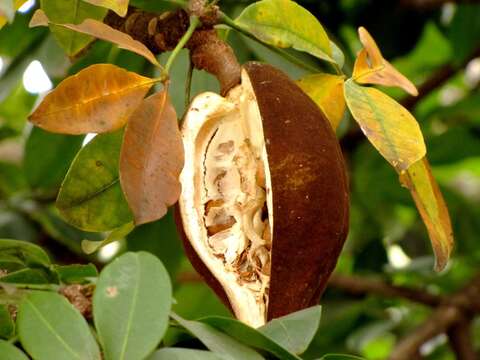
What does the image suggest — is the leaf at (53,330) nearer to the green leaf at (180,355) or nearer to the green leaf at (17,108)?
the green leaf at (180,355)

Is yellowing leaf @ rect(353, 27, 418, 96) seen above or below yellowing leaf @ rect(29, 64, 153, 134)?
below

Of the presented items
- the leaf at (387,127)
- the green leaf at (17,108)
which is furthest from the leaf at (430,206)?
the green leaf at (17,108)

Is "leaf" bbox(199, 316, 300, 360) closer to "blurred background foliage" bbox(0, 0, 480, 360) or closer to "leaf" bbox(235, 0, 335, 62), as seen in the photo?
"leaf" bbox(235, 0, 335, 62)

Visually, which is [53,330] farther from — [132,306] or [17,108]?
[17,108]

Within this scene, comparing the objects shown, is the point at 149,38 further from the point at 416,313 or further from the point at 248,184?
the point at 416,313

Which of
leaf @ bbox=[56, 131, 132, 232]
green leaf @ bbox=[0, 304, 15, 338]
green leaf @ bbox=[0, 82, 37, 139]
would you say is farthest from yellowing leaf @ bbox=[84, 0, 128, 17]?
green leaf @ bbox=[0, 82, 37, 139]
